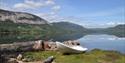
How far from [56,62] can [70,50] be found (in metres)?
6.08

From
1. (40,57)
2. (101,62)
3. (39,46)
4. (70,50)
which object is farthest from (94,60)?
(39,46)

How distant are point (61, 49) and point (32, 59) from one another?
4208 mm

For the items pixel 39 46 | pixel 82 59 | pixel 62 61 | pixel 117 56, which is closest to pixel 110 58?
pixel 117 56

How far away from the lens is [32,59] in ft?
111

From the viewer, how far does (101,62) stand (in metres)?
29.0

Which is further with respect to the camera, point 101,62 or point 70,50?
point 70,50

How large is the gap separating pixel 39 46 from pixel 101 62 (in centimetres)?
1833

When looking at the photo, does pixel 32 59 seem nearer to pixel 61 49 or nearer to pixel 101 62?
pixel 61 49

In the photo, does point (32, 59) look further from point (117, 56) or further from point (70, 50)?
point (117, 56)

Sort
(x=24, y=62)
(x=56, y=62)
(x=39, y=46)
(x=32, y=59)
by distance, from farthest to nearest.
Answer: (x=39, y=46) → (x=32, y=59) → (x=24, y=62) → (x=56, y=62)

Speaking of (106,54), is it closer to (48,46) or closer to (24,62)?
(24,62)

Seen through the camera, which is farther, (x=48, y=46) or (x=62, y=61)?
(x=48, y=46)

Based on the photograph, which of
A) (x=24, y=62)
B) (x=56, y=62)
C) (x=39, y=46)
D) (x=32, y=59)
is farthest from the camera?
(x=39, y=46)

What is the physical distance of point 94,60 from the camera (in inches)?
1165
